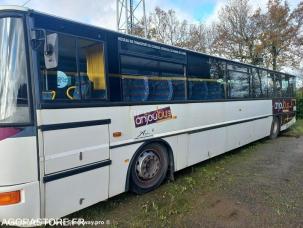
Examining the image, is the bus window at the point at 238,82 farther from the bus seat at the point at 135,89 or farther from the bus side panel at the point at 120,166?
the bus side panel at the point at 120,166

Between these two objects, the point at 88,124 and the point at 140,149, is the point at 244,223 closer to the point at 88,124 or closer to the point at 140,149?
the point at 140,149

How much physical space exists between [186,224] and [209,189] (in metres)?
1.52

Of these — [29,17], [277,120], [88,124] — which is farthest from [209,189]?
[277,120]

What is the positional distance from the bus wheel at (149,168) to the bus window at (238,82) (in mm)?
3398

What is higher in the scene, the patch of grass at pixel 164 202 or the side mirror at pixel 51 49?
the side mirror at pixel 51 49

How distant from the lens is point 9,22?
3605mm

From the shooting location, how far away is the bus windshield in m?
3.57

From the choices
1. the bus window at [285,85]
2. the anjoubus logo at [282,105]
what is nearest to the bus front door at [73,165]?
the anjoubus logo at [282,105]

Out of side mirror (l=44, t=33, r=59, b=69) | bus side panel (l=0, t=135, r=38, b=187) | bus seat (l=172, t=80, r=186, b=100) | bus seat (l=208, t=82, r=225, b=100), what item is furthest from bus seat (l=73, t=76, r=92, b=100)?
bus seat (l=208, t=82, r=225, b=100)

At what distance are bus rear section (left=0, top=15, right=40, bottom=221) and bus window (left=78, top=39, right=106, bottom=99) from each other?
2.69 ft

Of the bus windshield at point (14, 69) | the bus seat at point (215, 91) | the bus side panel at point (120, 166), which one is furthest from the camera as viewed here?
the bus seat at point (215, 91)

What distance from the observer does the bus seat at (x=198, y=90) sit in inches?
261

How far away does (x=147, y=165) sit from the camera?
5.50 metres

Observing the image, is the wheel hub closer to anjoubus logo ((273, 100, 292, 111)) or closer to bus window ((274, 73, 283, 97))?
anjoubus logo ((273, 100, 292, 111))
